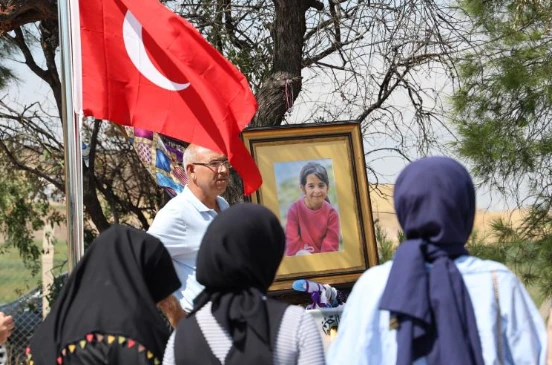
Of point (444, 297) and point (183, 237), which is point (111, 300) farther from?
point (183, 237)

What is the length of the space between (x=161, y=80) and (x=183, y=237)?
1.08 m

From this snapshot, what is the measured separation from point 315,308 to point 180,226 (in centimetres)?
121

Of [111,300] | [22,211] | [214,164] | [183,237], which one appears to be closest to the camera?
[111,300]

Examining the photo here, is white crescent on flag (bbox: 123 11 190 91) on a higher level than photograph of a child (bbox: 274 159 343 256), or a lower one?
higher

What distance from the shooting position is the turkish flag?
572cm

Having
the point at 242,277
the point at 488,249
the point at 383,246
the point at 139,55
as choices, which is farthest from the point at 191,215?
the point at 383,246

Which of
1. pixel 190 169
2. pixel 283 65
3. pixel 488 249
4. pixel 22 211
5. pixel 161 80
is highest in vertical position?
pixel 283 65

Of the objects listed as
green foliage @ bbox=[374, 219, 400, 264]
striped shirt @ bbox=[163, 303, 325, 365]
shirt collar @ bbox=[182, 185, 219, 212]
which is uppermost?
shirt collar @ bbox=[182, 185, 219, 212]

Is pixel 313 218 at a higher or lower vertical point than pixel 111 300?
higher

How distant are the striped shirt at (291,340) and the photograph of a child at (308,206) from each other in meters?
3.48

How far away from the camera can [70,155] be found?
5.32m

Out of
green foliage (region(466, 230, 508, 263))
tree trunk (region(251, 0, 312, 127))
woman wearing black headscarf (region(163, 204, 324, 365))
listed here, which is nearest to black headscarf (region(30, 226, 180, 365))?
woman wearing black headscarf (region(163, 204, 324, 365))

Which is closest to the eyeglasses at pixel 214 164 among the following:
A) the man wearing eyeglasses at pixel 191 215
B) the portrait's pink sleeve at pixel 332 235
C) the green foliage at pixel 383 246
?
the man wearing eyeglasses at pixel 191 215

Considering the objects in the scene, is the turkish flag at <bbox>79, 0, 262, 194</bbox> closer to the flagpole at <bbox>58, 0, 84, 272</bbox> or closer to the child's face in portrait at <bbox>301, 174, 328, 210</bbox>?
the flagpole at <bbox>58, 0, 84, 272</bbox>
